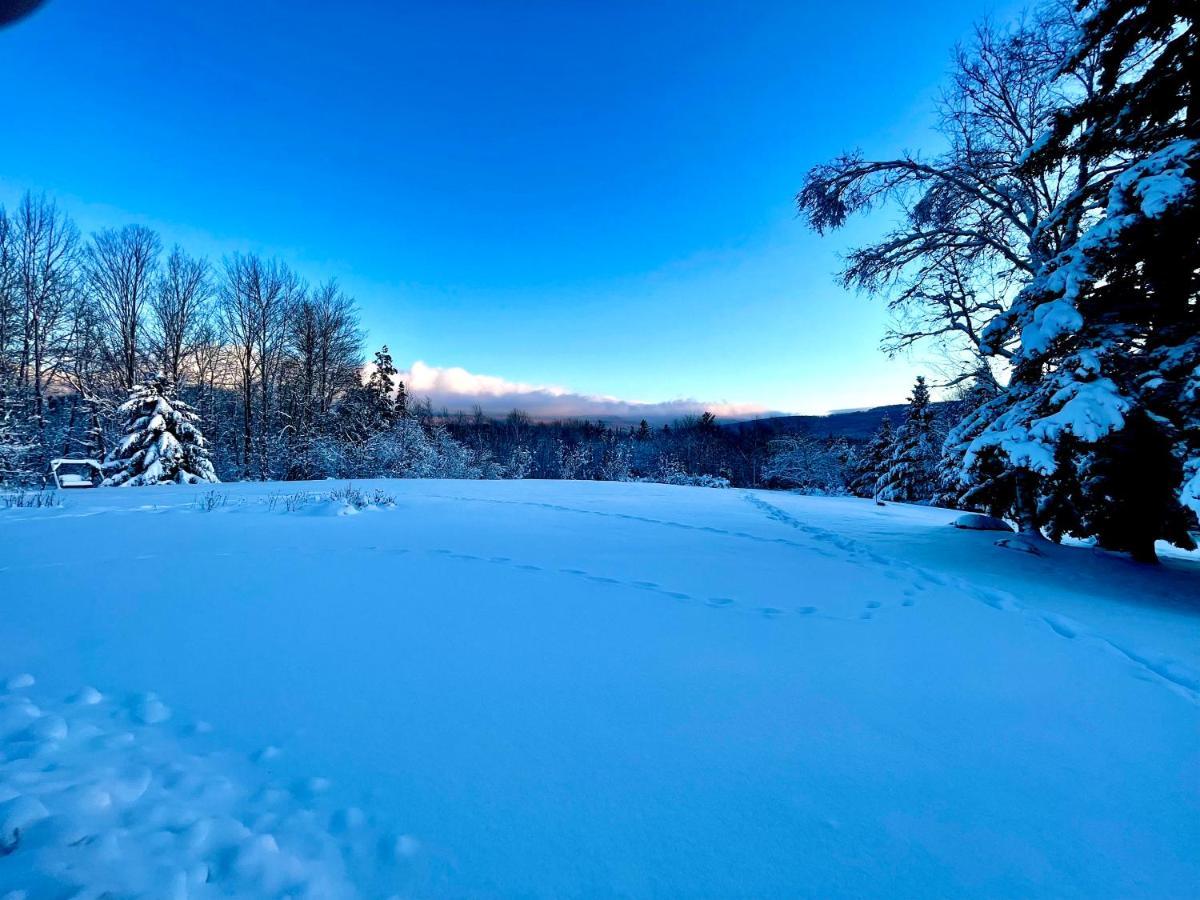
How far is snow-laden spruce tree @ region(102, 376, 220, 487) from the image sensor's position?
14508 mm

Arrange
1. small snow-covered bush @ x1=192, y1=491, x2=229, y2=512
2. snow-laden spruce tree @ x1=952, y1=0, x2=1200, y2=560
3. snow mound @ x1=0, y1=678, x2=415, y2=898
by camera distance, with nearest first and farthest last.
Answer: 1. snow mound @ x1=0, y1=678, x2=415, y2=898
2. snow-laden spruce tree @ x1=952, y1=0, x2=1200, y2=560
3. small snow-covered bush @ x1=192, y1=491, x2=229, y2=512

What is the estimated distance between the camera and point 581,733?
6.26ft

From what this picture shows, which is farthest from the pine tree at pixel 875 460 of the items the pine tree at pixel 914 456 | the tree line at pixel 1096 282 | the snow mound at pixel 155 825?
the snow mound at pixel 155 825

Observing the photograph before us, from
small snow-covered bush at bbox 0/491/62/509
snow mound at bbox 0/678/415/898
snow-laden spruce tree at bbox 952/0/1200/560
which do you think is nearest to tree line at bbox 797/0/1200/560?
snow-laden spruce tree at bbox 952/0/1200/560

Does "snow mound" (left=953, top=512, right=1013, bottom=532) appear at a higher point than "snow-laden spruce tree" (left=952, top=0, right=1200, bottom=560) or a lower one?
lower

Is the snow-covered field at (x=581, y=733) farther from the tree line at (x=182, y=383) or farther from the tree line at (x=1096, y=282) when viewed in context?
the tree line at (x=182, y=383)

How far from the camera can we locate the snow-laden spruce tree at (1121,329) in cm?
412

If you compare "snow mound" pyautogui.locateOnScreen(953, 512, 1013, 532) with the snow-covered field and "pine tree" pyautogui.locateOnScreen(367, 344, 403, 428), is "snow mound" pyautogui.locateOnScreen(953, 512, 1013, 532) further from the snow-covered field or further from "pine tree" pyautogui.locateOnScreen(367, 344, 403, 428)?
"pine tree" pyautogui.locateOnScreen(367, 344, 403, 428)

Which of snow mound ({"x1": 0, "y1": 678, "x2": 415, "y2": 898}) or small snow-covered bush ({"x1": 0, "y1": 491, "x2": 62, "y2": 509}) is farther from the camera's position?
A: small snow-covered bush ({"x1": 0, "y1": 491, "x2": 62, "y2": 509})

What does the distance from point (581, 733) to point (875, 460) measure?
104 feet

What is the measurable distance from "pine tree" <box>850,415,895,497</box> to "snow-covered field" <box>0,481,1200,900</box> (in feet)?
83.1

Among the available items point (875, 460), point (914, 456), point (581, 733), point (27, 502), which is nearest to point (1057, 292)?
point (581, 733)

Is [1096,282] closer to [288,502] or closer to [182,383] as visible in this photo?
[288,502]

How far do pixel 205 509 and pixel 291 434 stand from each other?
64.6 feet
